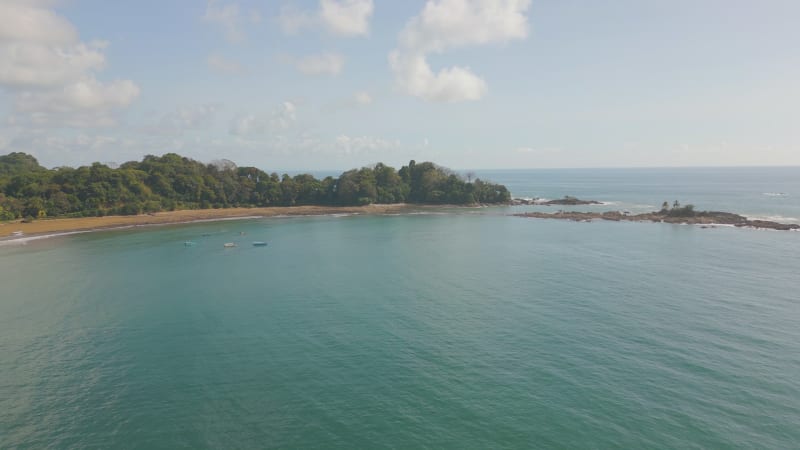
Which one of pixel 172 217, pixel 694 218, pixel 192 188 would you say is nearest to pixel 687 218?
pixel 694 218

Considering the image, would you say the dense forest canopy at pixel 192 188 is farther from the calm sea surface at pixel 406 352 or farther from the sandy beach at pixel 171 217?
the calm sea surface at pixel 406 352

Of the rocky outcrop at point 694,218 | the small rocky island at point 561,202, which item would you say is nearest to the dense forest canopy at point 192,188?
the small rocky island at point 561,202

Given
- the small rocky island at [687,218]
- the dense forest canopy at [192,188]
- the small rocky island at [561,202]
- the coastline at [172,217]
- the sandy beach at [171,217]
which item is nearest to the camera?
the small rocky island at [687,218]

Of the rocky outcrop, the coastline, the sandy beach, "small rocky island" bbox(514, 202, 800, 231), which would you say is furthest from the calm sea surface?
the sandy beach

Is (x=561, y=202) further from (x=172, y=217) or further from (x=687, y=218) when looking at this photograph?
(x=172, y=217)

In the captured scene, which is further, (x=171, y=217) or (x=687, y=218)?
(x=171, y=217)
